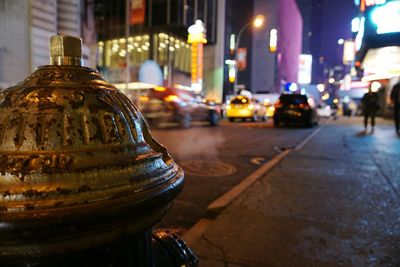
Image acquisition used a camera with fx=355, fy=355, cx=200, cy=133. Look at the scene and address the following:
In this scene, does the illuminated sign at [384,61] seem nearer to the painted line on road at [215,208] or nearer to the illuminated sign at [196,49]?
the illuminated sign at [196,49]

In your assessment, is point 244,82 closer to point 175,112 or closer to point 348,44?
point 348,44

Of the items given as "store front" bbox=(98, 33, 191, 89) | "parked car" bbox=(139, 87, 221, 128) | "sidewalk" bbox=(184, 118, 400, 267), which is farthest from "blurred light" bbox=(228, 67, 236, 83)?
"sidewalk" bbox=(184, 118, 400, 267)

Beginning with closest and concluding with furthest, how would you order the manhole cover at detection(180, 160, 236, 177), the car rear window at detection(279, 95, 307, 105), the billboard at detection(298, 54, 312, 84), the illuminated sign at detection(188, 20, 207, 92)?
1. the manhole cover at detection(180, 160, 236, 177)
2. the car rear window at detection(279, 95, 307, 105)
3. the illuminated sign at detection(188, 20, 207, 92)
4. the billboard at detection(298, 54, 312, 84)

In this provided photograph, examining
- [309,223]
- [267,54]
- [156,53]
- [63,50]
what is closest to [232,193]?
[309,223]

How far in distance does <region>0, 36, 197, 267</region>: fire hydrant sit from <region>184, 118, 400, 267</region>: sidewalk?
1.61 metres

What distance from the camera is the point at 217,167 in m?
6.61

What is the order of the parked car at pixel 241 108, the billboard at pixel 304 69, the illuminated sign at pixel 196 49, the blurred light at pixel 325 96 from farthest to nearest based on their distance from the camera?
the blurred light at pixel 325 96, the billboard at pixel 304 69, the illuminated sign at pixel 196 49, the parked car at pixel 241 108

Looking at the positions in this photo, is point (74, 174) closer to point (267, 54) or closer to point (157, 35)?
point (157, 35)

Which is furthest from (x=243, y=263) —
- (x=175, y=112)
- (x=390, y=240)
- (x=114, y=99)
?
(x=175, y=112)

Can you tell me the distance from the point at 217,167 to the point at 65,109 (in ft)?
18.1

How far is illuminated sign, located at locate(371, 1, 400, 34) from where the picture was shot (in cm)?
2517

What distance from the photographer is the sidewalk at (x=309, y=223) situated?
275 centimetres

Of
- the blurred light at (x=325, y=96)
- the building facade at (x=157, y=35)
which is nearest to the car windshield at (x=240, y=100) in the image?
the building facade at (x=157, y=35)

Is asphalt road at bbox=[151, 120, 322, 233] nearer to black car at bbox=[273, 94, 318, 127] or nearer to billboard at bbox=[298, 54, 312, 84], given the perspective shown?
black car at bbox=[273, 94, 318, 127]
